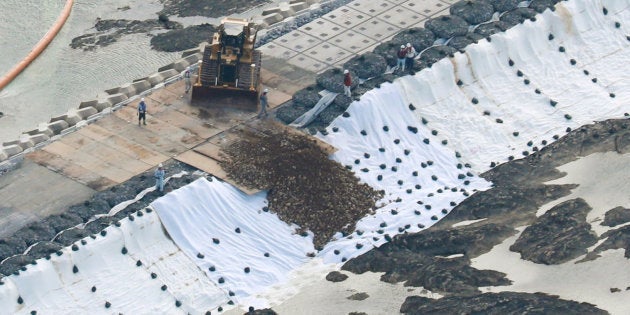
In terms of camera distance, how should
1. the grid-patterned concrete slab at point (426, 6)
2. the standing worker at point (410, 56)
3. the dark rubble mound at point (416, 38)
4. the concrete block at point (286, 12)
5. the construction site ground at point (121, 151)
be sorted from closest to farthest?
1. the construction site ground at point (121, 151)
2. the standing worker at point (410, 56)
3. the dark rubble mound at point (416, 38)
4. the grid-patterned concrete slab at point (426, 6)
5. the concrete block at point (286, 12)

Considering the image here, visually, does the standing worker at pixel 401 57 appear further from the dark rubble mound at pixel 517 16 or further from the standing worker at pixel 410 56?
the dark rubble mound at pixel 517 16

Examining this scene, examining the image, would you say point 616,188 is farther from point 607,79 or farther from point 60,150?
point 60,150

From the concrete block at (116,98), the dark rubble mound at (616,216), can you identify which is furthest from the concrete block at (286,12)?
the dark rubble mound at (616,216)

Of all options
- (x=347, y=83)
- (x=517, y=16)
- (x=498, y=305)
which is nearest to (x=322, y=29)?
(x=347, y=83)

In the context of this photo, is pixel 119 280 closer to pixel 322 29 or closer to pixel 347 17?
pixel 322 29

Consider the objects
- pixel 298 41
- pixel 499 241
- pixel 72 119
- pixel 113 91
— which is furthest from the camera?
pixel 298 41

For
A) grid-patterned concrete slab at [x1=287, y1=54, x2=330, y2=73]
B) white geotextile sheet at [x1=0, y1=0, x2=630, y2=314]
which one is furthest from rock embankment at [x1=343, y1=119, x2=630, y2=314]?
grid-patterned concrete slab at [x1=287, y1=54, x2=330, y2=73]

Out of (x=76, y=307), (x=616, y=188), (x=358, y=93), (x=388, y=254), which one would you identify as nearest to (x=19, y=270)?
(x=76, y=307)
